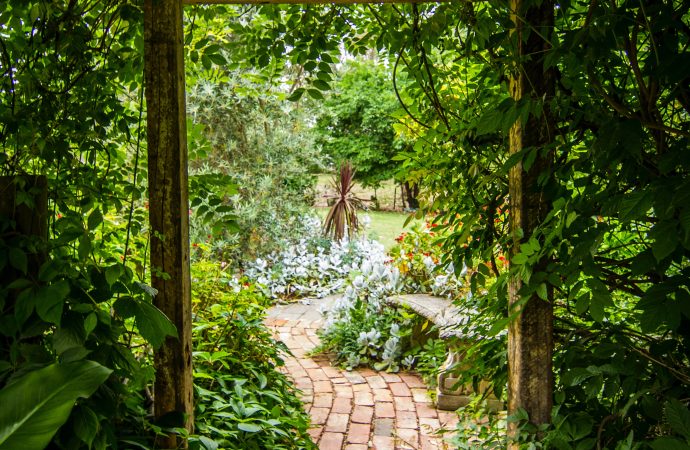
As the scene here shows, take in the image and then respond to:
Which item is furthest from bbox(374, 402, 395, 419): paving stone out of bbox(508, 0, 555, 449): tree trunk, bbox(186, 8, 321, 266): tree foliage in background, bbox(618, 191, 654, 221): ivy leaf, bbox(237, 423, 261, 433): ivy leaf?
bbox(186, 8, 321, 266): tree foliage in background

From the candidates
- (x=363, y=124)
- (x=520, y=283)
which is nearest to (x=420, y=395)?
(x=520, y=283)

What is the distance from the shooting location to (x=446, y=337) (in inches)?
149

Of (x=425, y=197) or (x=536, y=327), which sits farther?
(x=425, y=197)

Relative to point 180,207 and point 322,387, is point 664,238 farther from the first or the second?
point 322,387

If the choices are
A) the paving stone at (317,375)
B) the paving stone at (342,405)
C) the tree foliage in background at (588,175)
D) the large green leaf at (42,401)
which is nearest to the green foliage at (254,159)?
the paving stone at (317,375)

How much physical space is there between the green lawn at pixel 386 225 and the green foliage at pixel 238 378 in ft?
20.6

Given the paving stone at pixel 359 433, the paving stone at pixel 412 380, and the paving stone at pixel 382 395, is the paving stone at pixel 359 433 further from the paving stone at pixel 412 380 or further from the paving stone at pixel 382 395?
→ the paving stone at pixel 412 380

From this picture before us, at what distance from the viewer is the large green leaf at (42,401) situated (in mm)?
1104

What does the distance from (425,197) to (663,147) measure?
1.02 m

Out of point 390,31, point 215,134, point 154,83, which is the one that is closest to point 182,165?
point 154,83

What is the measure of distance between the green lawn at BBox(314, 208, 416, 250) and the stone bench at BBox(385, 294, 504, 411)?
5123mm

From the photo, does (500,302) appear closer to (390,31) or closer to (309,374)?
(390,31)

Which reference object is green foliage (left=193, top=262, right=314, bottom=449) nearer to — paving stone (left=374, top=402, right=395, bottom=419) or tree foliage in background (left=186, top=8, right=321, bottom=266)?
paving stone (left=374, top=402, right=395, bottom=419)

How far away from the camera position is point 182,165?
2127mm
